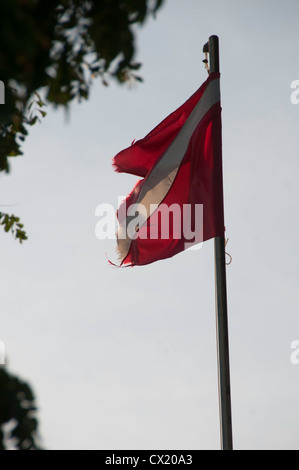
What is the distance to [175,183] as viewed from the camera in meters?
9.69

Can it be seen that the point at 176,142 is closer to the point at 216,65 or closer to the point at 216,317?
the point at 216,65

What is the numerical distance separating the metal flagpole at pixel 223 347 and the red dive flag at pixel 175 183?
55 centimetres

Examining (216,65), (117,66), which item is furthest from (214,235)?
(117,66)

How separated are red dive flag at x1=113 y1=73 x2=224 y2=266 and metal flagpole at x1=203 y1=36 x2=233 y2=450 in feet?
1.82

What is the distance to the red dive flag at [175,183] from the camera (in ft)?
29.9

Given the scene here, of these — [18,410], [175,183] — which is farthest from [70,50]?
[175,183]

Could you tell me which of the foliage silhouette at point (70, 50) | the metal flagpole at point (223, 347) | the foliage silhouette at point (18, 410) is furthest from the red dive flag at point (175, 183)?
the foliage silhouette at point (18, 410)

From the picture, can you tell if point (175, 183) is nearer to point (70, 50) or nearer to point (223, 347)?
point (223, 347)

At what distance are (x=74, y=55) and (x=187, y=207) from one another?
4.33 meters

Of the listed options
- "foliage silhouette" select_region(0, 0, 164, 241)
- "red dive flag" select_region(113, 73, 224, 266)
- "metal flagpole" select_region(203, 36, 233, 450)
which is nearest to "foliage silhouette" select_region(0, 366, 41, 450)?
"foliage silhouette" select_region(0, 0, 164, 241)

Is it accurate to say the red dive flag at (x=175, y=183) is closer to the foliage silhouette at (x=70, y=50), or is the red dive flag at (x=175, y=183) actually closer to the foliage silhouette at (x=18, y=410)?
the foliage silhouette at (x=70, y=50)

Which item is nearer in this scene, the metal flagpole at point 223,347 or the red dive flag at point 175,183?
the metal flagpole at point 223,347

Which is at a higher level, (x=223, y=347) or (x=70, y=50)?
(x=70, y=50)

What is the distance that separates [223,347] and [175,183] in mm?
2865
